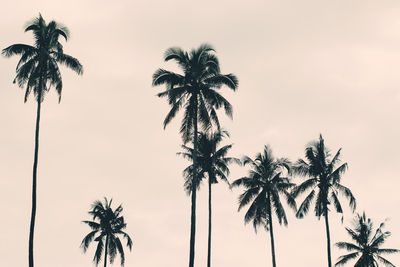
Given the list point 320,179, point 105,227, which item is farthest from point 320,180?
point 105,227

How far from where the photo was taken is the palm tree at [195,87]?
113ft

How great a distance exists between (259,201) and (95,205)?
19.3 m

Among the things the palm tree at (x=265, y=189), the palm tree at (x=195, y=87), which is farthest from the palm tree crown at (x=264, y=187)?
the palm tree at (x=195, y=87)

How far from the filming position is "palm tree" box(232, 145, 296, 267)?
47000 millimetres

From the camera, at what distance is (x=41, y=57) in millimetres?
32250

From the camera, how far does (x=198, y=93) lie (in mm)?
34562

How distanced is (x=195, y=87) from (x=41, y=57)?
383 inches

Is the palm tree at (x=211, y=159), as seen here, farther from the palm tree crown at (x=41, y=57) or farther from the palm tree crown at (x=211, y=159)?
the palm tree crown at (x=41, y=57)

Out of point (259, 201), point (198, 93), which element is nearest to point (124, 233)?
point (259, 201)

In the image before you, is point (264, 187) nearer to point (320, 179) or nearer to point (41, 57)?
point (320, 179)

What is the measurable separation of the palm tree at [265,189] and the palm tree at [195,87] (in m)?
13.9

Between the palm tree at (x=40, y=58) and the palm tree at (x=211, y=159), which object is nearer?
the palm tree at (x=40, y=58)

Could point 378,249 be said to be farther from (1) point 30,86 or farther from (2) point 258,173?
(1) point 30,86

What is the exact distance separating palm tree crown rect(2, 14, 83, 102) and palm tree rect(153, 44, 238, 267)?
21.0 feet
